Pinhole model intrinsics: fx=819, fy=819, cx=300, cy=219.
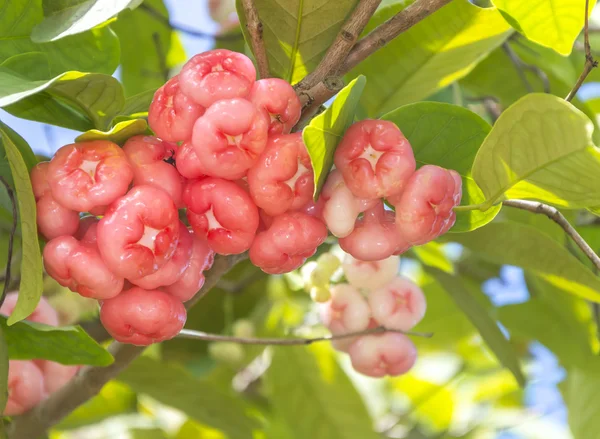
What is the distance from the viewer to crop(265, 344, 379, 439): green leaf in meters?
1.36

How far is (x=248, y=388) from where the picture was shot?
1.62 m

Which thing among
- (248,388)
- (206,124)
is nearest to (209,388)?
(248,388)

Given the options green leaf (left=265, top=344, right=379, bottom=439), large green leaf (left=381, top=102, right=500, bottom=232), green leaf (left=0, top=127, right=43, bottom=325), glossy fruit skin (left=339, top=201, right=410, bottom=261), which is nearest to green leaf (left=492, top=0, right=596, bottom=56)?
large green leaf (left=381, top=102, right=500, bottom=232)

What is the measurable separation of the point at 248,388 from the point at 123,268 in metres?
1.07

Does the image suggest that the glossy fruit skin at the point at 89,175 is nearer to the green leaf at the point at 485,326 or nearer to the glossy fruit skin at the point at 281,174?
the glossy fruit skin at the point at 281,174

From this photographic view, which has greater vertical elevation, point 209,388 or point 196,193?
point 196,193

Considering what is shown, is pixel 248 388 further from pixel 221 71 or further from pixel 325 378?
pixel 221 71

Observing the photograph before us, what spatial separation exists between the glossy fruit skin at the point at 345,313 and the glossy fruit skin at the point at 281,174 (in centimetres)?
35

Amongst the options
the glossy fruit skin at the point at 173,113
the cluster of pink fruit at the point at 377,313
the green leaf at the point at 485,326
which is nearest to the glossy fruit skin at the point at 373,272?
the cluster of pink fruit at the point at 377,313

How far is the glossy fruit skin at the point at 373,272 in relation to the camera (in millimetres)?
933

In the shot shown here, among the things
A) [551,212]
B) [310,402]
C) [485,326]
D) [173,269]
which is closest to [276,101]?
[173,269]

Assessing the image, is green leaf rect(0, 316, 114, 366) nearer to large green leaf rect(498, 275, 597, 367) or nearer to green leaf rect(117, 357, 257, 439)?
green leaf rect(117, 357, 257, 439)

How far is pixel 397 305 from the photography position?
0.93 meters

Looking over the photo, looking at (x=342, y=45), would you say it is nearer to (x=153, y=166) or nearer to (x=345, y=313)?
(x=153, y=166)
